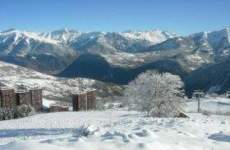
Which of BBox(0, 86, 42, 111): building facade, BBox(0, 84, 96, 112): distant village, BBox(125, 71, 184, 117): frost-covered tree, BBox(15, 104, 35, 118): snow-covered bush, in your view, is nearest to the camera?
BBox(125, 71, 184, 117): frost-covered tree

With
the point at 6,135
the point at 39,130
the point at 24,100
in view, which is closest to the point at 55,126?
the point at 39,130

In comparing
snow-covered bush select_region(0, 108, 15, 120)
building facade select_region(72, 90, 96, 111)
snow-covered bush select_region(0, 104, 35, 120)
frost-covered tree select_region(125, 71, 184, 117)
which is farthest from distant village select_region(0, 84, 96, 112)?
frost-covered tree select_region(125, 71, 184, 117)

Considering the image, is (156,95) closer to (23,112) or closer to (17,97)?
(23,112)

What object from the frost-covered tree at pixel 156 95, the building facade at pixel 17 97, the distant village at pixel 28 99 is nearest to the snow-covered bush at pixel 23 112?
the building facade at pixel 17 97

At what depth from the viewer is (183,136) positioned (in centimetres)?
1869

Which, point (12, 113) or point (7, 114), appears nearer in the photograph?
point (7, 114)

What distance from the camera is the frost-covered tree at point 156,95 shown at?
140ft

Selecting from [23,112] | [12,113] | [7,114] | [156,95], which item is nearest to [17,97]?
[23,112]

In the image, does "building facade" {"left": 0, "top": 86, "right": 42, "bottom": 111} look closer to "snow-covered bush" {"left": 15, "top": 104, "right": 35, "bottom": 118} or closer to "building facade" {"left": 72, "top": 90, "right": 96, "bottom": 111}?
"building facade" {"left": 72, "top": 90, "right": 96, "bottom": 111}

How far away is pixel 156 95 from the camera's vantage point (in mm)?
43406

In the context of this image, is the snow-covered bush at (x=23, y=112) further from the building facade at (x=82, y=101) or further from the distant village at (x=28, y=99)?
the building facade at (x=82, y=101)

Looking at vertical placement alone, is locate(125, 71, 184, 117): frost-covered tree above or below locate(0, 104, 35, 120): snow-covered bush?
above

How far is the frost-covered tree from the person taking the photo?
140 ft

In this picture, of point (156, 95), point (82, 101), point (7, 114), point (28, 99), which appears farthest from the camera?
point (28, 99)
